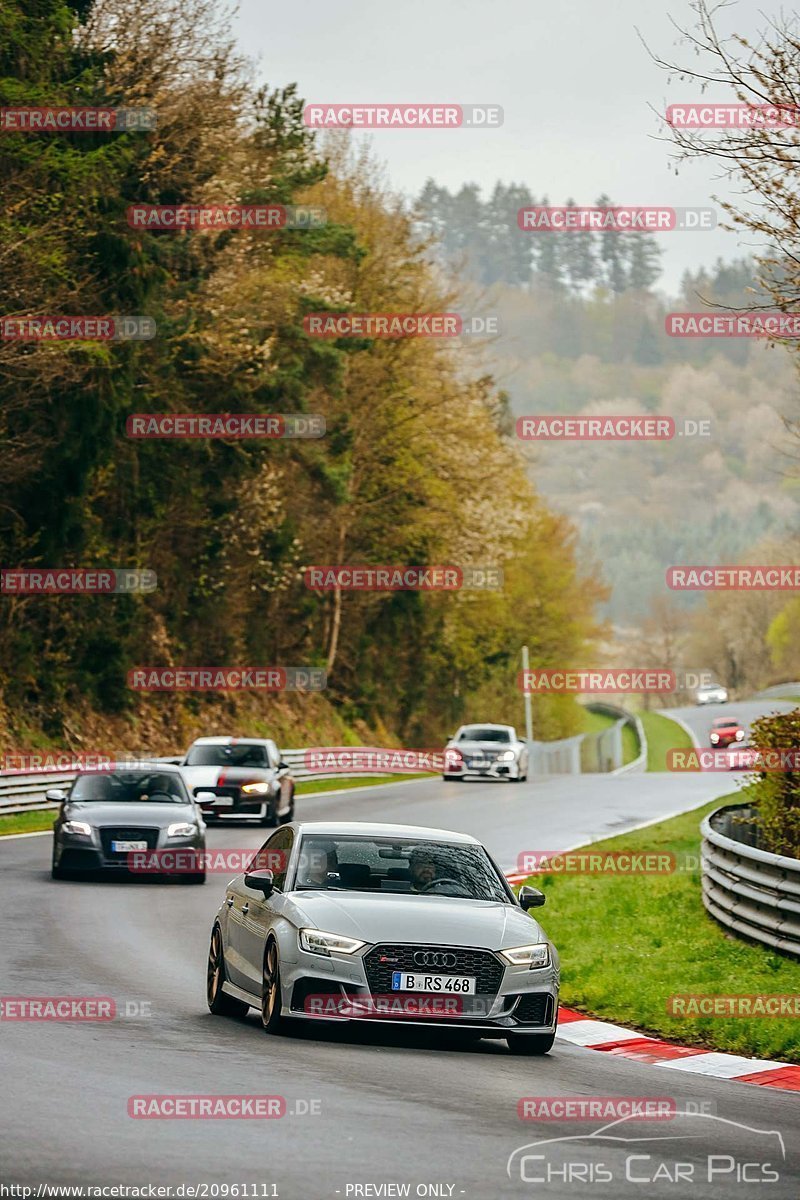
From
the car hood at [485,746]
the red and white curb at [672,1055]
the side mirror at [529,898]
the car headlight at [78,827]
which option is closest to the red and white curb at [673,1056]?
the red and white curb at [672,1055]

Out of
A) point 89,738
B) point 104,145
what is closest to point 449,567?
point 89,738

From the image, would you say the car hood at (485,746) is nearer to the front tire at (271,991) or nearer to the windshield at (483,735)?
the windshield at (483,735)

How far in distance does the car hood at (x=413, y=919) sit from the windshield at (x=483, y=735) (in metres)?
39.6

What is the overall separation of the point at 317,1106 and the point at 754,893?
319 inches

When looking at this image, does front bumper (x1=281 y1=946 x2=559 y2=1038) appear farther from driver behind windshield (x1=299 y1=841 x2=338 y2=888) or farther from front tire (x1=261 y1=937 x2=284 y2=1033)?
driver behind windshield (x1=299 y1=841 x2=338 y2=888)

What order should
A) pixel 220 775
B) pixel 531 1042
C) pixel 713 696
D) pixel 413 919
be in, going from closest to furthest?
pixel 413 919, pixel 531 1042, pixel 220 775, pixel 713 696

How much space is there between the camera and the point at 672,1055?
41.3 ft

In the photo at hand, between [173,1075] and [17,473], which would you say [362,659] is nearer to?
[17,473]

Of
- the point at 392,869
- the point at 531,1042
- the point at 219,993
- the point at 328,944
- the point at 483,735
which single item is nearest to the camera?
the point at 328,944

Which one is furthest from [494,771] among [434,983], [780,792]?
[434,983]

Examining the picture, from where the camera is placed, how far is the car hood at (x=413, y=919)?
11.6 metres

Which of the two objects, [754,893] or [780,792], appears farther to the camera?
[780,792]

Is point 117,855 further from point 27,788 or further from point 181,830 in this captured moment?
point 27,788

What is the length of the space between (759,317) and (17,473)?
2348 cm
